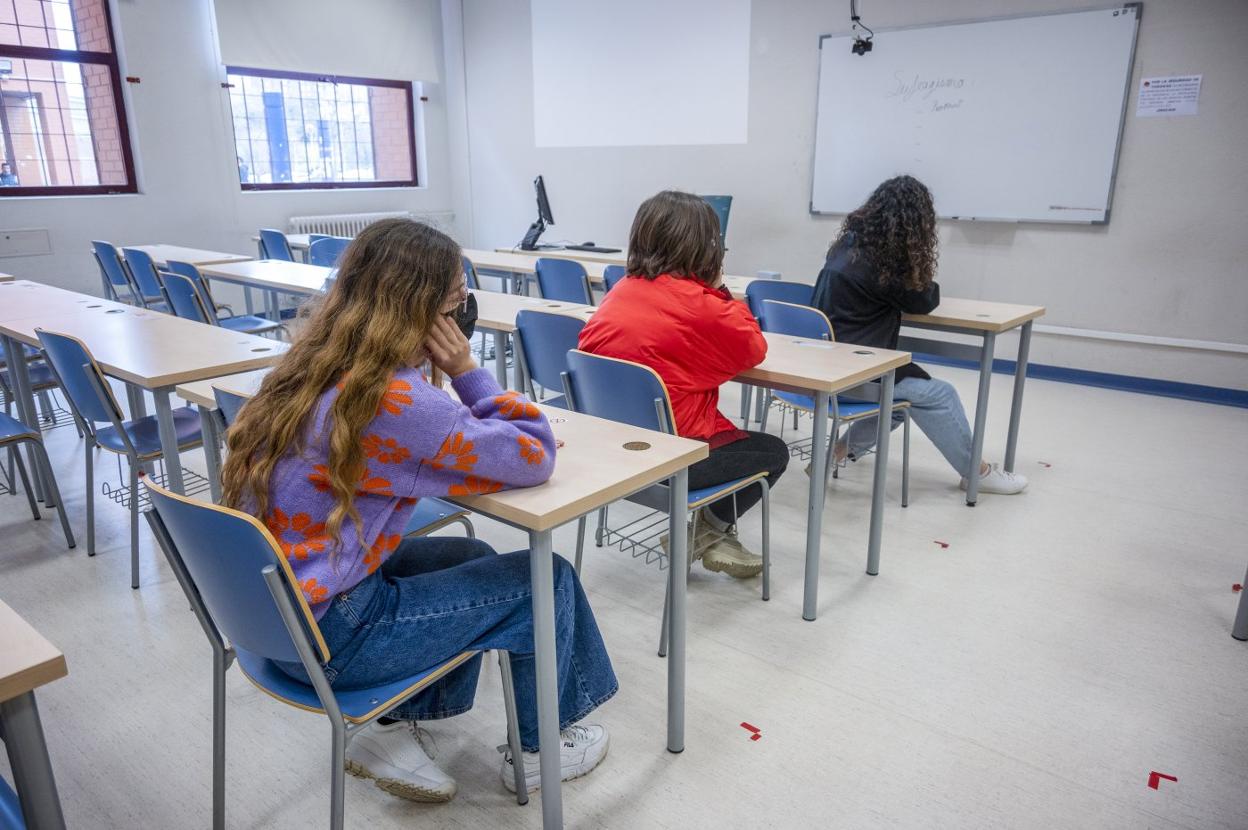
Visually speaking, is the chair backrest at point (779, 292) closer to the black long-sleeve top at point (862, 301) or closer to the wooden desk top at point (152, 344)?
the black long-sleeve top at point (862, 301)

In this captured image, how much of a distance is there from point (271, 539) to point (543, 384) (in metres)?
1.61

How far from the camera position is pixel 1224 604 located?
7.64ft

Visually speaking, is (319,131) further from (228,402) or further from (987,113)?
(228,402)

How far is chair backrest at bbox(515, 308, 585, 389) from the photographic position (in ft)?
7.87

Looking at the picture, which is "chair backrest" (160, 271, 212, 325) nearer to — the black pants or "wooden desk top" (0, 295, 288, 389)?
"wooden desk top" (0, 295, 288, 389)

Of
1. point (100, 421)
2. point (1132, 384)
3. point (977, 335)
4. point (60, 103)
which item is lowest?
point (1132, 384)

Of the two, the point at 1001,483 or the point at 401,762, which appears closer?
the point at 401,762

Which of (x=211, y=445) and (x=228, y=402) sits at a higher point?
(x=228, y=402)

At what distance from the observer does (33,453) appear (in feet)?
9.55

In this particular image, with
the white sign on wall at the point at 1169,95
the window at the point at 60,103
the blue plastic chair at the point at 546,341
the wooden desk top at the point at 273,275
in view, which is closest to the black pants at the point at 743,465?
the blue plastic chair at the point at 546,341

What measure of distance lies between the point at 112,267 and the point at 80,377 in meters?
3.16

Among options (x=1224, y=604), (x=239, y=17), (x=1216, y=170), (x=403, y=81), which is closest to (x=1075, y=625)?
(x=1224, y=604)

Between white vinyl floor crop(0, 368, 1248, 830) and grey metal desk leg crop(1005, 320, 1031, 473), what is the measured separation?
0.87 ft

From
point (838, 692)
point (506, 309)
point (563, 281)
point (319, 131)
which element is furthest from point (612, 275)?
point (319, 131)
